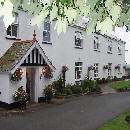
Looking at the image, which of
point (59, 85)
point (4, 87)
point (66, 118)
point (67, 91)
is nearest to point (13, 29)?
point (4, 87)

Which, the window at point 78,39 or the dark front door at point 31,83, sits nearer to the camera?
the dark front door at point 31,83

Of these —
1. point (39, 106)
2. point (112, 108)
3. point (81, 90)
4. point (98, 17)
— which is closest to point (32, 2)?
point (98, 17)

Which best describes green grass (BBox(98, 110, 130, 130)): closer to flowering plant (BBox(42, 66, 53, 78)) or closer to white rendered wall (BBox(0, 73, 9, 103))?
white rendered wall (BBox(0, 73, 9, 103))

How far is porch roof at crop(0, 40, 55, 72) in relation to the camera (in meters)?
13.1

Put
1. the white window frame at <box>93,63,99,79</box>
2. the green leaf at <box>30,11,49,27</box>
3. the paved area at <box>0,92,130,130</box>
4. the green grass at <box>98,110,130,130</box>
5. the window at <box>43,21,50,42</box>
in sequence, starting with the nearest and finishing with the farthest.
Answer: the green leaf at <box>30,11,49,27</box>, the green grass at <box>98,110,130,130</box>, the paved area at <box>0,92,130,130</box>, the window at <box>43,21,50,42</box>, the white window frame at <box>93,63,99,79</box>

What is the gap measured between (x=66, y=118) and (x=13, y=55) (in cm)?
489

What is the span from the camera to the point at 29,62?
46.2ft

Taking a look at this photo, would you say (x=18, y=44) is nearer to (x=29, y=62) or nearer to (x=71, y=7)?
(x=29, y=62)

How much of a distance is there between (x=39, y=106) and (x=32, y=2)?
11.0 m

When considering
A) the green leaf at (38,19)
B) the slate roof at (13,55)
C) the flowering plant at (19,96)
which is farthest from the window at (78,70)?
the green leaf at (38,19)

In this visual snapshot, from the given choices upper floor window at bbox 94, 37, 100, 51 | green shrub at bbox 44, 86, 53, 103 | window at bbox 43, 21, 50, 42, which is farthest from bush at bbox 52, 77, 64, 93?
upper floor window at bbox 94, 37, 100, 51

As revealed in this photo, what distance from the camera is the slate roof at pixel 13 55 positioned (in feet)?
43.0

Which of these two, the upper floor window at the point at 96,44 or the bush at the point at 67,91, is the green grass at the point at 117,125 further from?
the upper floor window at the point at 96,44

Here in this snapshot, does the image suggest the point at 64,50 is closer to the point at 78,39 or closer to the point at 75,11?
the point at 78,39
